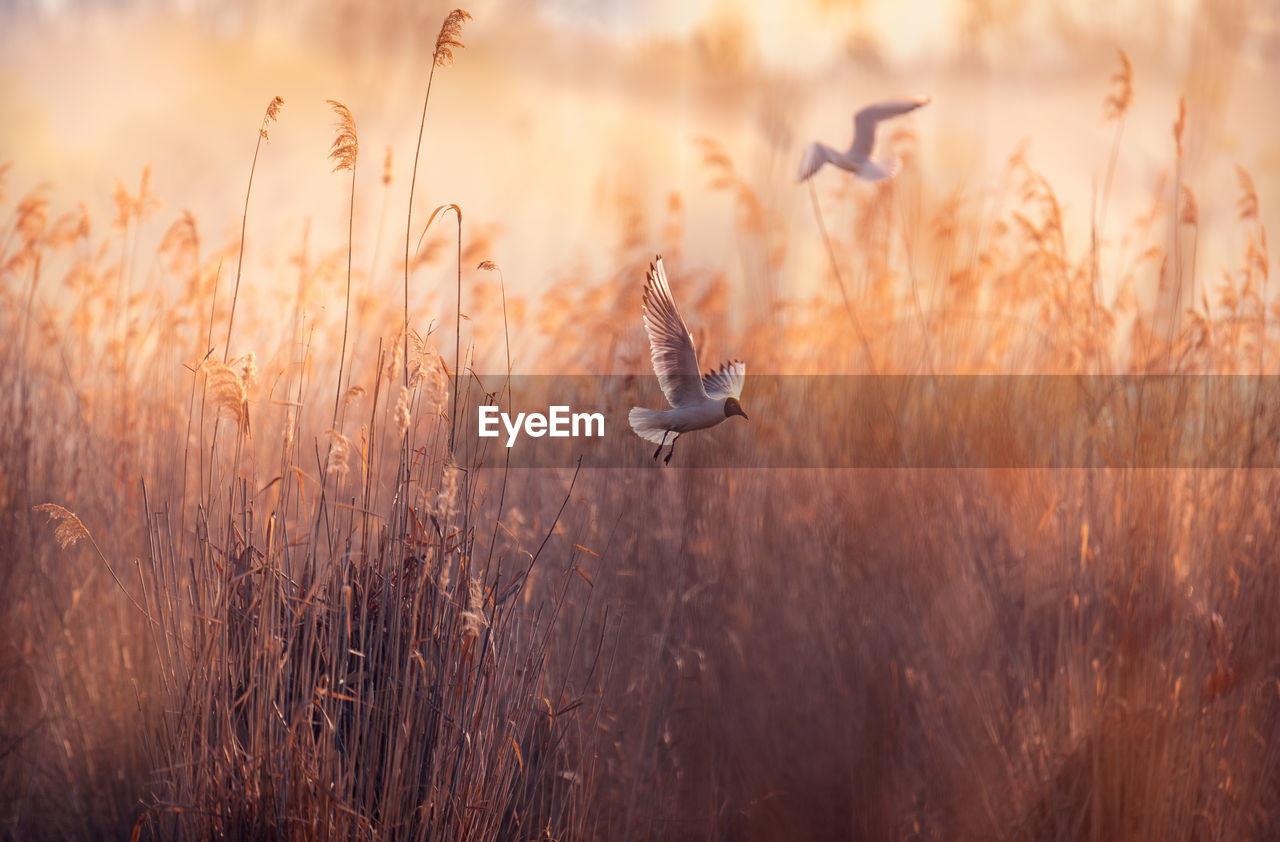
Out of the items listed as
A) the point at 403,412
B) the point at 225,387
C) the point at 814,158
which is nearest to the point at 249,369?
the point at 225,387

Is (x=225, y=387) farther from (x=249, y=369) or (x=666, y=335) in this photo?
(x=666, y=335)

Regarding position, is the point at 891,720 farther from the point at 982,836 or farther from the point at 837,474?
the point at 837,474

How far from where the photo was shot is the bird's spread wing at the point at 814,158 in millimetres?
3420

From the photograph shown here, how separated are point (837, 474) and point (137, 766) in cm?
212

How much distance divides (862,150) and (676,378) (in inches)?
52.9

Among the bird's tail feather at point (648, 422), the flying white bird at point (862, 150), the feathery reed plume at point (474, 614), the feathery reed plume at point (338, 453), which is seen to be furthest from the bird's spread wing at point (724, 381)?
the flying white bird at point (862, 150)

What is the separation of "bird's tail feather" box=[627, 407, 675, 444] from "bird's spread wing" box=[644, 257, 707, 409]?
18cm

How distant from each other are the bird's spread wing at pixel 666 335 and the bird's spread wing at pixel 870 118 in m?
1.29

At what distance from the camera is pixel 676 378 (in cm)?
247

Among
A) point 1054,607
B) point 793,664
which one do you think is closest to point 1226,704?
point 1054,607

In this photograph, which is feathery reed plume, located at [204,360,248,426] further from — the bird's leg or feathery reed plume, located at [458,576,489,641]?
the bird's leg

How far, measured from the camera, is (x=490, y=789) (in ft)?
7.02

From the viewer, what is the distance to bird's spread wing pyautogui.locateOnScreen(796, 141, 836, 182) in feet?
11.2

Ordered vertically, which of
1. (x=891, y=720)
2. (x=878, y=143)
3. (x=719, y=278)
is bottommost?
(x=891, y=720)
